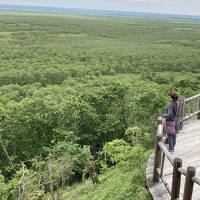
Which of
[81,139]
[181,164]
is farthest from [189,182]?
[81,139]

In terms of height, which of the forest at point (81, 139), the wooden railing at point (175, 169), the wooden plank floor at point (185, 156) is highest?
Answer: the wooden railing at point (175, 169)

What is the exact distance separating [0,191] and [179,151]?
380 inches

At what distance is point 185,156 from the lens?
9.97 meters

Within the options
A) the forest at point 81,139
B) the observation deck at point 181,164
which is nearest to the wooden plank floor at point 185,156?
the observation deck at point 181,164

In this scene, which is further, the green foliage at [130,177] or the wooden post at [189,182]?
the green foliage at [130,177]

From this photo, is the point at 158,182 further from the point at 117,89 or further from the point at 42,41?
the point at 42,41

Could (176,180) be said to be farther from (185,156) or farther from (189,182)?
(185,156)

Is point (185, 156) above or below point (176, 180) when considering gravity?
below

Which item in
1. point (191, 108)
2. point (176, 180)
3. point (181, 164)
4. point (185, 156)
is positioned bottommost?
point (185, 156)

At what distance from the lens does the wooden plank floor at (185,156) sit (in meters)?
8.09

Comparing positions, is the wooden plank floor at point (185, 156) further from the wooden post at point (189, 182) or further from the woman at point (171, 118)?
the wooden post at point (189, 182)

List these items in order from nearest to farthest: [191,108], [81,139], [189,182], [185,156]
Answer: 1. [189,182]
2. [185,156]
3. [191,108]
4. [81,139]

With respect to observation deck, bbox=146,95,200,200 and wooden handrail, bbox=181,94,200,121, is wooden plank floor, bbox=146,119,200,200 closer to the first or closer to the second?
observation deck, bbox=146,95,200,200

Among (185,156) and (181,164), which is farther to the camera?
(185,156)
